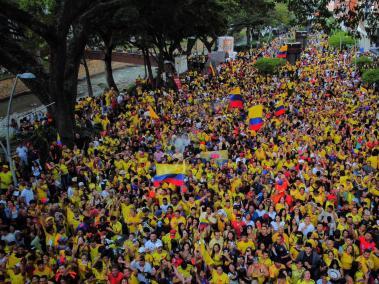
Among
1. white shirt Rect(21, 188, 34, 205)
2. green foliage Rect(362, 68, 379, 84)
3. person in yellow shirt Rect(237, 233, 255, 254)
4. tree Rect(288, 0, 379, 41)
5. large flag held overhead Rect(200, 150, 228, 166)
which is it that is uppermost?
tree Rect(288, 0, 379, 41)

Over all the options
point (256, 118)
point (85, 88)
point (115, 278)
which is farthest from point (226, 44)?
point (115, 278)

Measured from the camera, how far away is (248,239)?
932 centimetres

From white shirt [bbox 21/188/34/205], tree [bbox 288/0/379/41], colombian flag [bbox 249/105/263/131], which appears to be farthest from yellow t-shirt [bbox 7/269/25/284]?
colombian flag [bbox 249/105/263/131]

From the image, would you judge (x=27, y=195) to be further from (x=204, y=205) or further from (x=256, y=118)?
(x=256, y=118)

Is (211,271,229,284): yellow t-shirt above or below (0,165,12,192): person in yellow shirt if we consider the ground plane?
below

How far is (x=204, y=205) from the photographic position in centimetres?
1110

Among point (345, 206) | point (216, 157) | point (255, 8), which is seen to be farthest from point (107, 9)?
point (345, 206)

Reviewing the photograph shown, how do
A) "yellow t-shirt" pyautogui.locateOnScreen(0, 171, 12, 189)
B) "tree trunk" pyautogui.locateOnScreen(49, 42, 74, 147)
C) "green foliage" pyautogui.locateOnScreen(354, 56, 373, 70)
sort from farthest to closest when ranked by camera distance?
"green foliage" pyautogui.locateOnScreen(354, 56, 373, 70)
"tree trunk" pyautogui.locateOnScreen(49, 42, 74, 147)
"yellow t-shirt" pyautogui.locateOnScreen(0, 171, 12, 189)

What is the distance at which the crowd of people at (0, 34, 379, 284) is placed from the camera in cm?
858

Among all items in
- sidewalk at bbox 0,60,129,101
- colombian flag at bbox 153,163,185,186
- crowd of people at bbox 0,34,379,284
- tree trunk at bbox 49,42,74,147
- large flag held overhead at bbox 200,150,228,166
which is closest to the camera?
crowd of people at bbox 0,34,379,284

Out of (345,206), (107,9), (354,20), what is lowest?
(345,206)

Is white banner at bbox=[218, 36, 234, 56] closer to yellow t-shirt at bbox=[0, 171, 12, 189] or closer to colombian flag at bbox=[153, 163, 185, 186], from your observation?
yellow t-shirt at bbox=[0, 171, 12, 189]

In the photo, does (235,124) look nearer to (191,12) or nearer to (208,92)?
(208,92)

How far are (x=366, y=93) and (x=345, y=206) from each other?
45.0 ft
